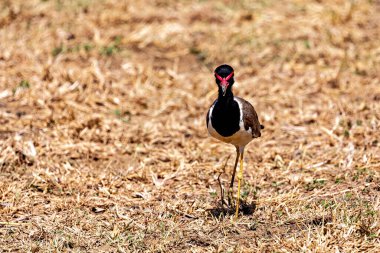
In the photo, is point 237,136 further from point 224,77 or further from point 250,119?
point 224,77

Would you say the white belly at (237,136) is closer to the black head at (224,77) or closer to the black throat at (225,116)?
the black throat at (225,116)

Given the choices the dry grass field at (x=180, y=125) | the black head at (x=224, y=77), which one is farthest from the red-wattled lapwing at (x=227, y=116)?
the dry grass field at (x=180, y=125)

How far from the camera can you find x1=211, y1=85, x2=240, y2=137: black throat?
6.73 metres

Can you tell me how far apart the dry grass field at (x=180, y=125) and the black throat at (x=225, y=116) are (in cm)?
84

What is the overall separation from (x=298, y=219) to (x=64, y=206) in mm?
2296

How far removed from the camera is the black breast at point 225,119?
6730 mm

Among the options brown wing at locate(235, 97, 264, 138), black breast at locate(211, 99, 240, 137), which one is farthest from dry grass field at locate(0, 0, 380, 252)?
black breast at locate(211, 99, 240, 137)

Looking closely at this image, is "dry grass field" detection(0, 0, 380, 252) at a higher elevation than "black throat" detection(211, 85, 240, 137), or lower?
lower

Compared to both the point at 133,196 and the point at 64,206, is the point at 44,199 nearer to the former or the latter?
the point at 64,206

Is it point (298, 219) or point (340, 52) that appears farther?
point (340, 52)

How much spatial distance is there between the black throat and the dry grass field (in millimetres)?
842

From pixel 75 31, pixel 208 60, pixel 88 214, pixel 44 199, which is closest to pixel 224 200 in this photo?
pixel 88 214

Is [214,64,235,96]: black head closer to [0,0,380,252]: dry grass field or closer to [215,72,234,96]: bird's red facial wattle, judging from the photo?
[215,72,234,96]: bird's red facial wattle

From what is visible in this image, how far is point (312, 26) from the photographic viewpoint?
12312 mm
